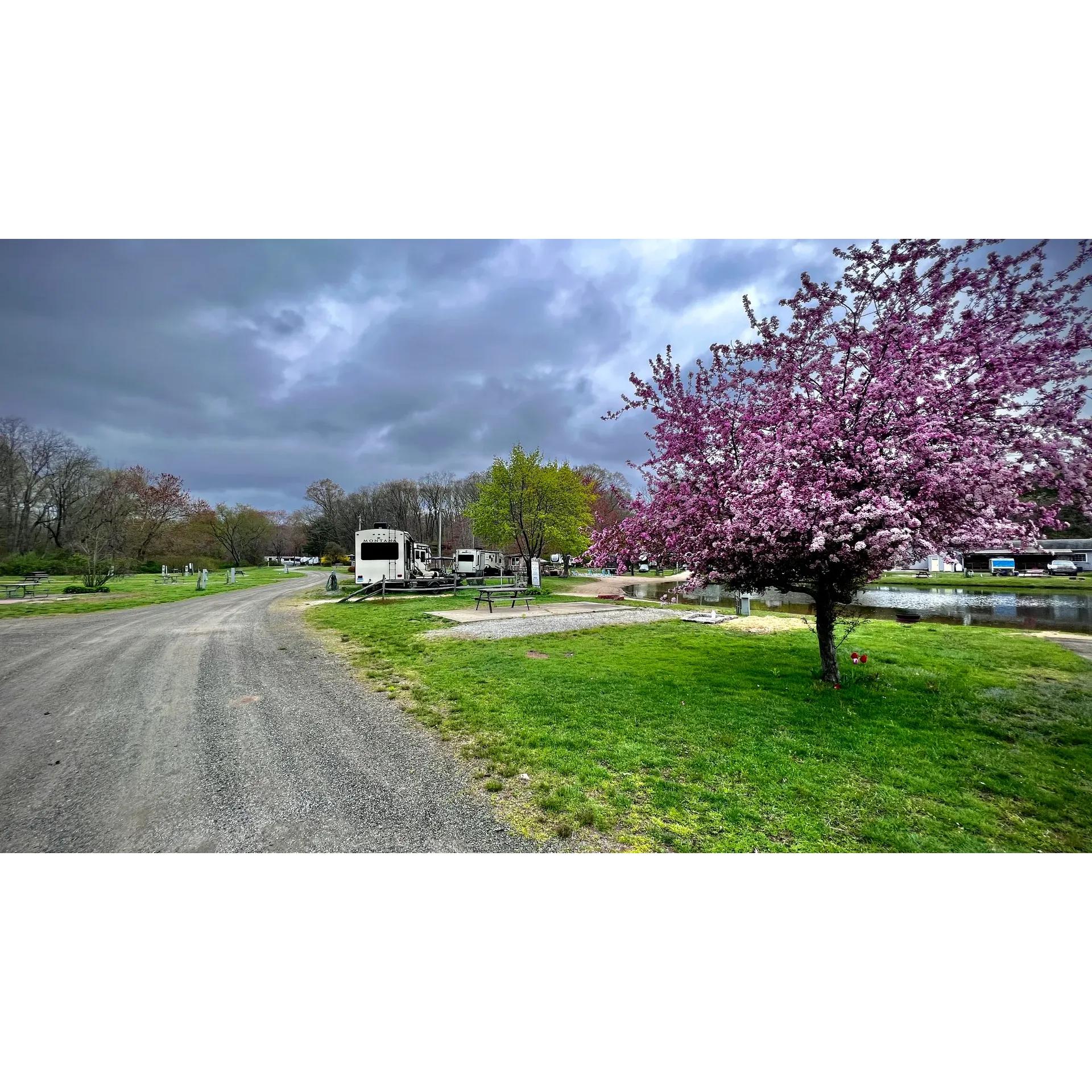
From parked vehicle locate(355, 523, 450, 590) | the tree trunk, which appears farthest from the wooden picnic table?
the tree trunk

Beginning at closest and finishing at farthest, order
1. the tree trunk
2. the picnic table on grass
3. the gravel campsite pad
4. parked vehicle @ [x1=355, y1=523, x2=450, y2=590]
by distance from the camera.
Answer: the tree trunk < the gravel campsite pad < the picnic table on grass < parked vehicle @ [x1=355, y1=523, x2=450, y2=590]

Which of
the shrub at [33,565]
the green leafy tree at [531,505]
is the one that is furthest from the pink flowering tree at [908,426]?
the green leafy tree at [531,505]

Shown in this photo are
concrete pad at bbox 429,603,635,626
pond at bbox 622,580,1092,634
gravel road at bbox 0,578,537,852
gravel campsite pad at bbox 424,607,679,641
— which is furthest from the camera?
pond at bbox 622,580,1092,634

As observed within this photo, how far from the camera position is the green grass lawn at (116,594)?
919 cm

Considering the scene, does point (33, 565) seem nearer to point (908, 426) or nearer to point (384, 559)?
point (384, 559)

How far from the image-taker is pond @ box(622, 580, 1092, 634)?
11.0 m

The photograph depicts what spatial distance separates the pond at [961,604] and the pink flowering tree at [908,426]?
19.3ft

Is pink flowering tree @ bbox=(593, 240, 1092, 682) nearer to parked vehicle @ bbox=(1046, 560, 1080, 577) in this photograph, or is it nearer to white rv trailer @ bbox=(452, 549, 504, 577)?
white rv trailer @ bbox=(452, 549, 504, 577)

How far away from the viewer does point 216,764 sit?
10.5 feet

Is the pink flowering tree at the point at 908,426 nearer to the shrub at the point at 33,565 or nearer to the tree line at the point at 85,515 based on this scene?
the tree line at the point at 85,515

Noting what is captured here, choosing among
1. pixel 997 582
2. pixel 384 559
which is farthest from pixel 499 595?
pixel 997 582

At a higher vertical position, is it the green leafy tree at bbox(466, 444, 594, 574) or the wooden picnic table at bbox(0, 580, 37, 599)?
the green leafy tree at bbox(466, 444, 594, 574)

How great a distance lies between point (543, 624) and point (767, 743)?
6537 millimetres

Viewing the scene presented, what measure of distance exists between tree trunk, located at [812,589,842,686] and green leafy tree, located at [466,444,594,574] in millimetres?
15230
